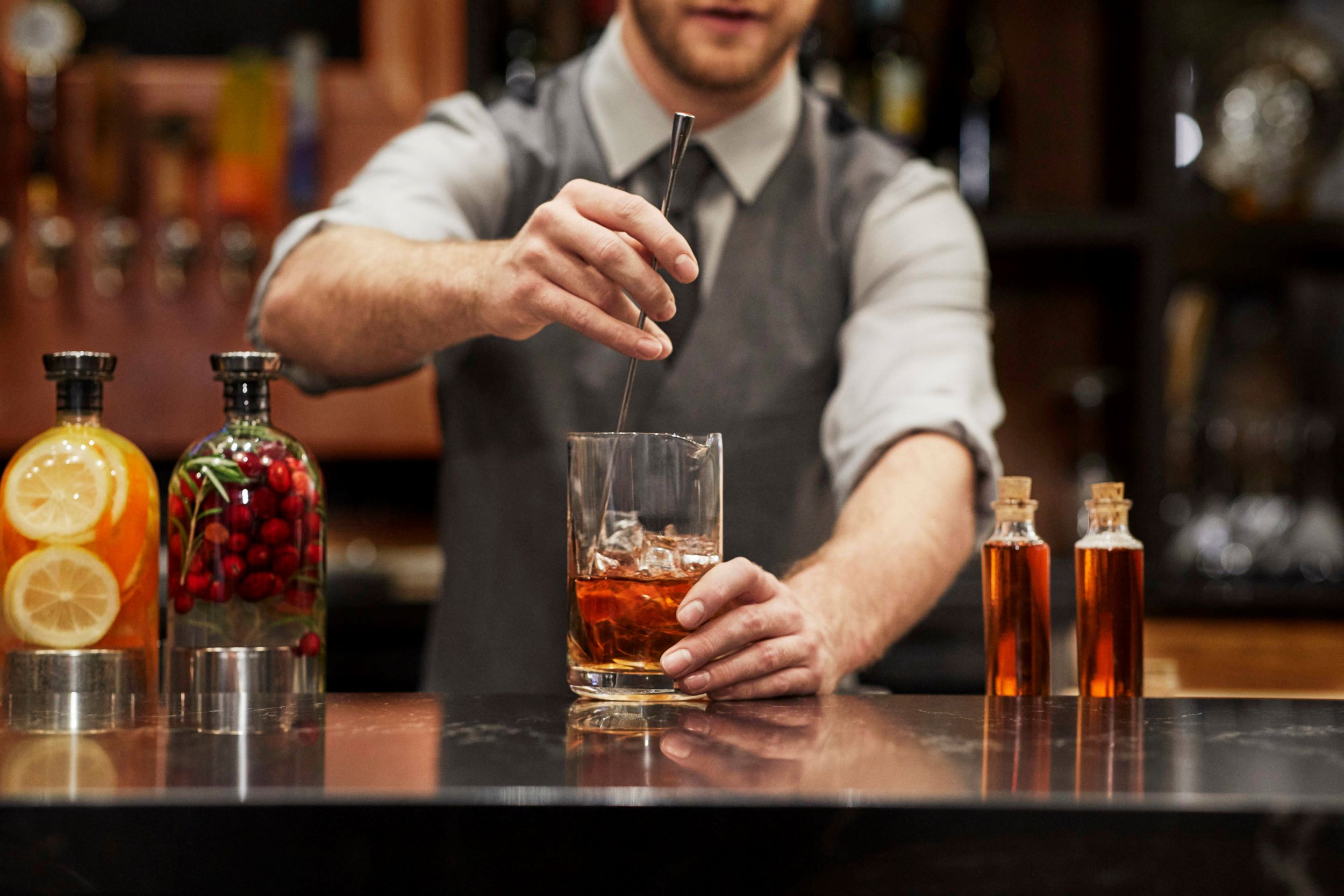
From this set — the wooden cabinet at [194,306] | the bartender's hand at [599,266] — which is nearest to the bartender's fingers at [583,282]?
the bartender's hand at [599,266]

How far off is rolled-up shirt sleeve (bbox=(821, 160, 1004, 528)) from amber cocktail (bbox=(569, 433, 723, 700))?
0.46m

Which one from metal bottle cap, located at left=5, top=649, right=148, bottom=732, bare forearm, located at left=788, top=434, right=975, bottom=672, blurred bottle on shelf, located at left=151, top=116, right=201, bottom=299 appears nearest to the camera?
metal bottle cap, located at left=5, top=649, right=148, bottom=732

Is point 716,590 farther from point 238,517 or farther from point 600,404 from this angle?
point 600,404

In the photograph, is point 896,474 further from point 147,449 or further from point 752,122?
point 147,449

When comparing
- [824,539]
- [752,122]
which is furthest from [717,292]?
[824,539]

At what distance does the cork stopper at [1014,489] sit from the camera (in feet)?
2.62

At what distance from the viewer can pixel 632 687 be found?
743 mm

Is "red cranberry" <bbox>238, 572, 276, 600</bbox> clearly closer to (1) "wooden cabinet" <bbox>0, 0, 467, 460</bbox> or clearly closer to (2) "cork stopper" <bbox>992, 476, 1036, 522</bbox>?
(2) "cork stopper" <bbox>992, 476, 1036, 522</bbox>

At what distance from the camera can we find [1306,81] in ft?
7.23

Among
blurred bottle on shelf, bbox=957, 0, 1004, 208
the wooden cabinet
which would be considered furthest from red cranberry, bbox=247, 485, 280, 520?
blurred bottle on shelf, bbox=957, 0, 1004, 208

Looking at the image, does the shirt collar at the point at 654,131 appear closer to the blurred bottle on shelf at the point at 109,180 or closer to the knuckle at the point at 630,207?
the knuckle at the point at 630,207

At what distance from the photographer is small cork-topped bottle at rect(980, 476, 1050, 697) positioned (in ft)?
2.64

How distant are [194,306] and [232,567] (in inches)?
61.3

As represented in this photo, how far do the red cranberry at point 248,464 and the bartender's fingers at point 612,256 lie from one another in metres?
0.23
